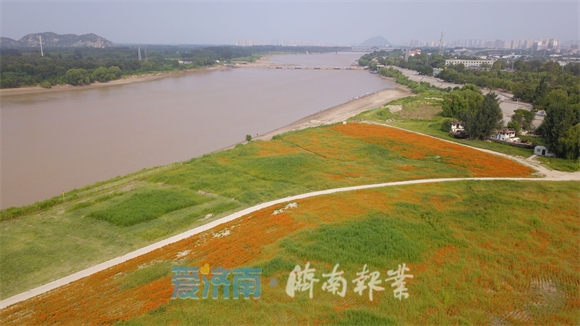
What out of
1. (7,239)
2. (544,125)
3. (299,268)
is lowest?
(7,239)

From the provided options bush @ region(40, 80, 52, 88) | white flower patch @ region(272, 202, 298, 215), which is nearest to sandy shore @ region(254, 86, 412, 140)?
white flower patch @ region(272, 202, 298, 215)

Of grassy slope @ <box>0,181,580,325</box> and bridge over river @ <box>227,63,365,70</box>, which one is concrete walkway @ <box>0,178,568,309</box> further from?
bridge over river @ <box>227,63,365,70</box>

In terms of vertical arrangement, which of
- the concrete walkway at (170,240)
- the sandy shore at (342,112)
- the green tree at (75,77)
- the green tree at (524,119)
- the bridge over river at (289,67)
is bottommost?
the concrete walkway at (170,240)

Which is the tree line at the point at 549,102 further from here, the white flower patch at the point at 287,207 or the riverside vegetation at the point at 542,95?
the white flower patch at the point at 287,207

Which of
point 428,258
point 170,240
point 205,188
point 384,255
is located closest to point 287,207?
point 170,240

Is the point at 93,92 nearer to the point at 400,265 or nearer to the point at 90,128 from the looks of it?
the point at 90,128

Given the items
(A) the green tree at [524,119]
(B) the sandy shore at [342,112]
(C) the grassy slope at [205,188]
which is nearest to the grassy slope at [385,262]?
(C) the grassy slope at [205,188]

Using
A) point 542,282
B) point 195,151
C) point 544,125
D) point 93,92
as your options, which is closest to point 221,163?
point 195,151
